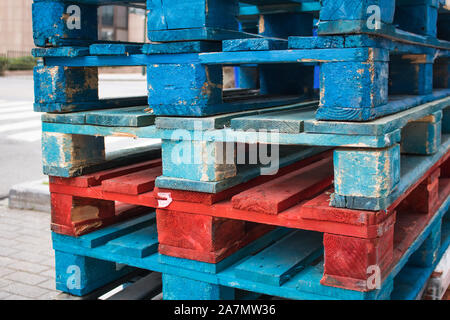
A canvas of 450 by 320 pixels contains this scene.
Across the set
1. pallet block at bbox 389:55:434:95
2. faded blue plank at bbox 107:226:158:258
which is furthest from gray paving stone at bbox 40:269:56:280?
pallet block at bbox 389:55:434:95

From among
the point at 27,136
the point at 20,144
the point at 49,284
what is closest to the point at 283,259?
the point at 49,284

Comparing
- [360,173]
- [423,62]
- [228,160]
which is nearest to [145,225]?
[228,160]

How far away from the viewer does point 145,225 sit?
3.12 m

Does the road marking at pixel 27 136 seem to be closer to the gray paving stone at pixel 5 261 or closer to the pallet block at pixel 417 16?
the gray paving stone at pixel 5 261

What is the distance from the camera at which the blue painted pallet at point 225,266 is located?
2.30m

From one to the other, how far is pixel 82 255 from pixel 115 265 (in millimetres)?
325

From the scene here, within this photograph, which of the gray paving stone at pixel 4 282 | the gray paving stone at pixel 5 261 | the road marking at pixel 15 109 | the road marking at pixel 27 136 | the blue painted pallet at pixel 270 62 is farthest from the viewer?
the road marking at pixel 15 109

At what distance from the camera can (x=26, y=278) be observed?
325cm

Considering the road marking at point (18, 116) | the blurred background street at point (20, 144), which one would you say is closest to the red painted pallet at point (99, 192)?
the blurred background street at point (20, 144)

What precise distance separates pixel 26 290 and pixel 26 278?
0.62 feet

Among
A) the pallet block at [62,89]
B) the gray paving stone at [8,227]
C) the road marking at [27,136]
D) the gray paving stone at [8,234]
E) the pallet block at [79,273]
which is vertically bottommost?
the gray paving stone at [8,234]

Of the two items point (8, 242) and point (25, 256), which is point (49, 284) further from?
point (8, 242)

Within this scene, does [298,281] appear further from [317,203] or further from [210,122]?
[210,122]

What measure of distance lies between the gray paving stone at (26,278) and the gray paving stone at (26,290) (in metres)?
0.06
